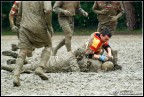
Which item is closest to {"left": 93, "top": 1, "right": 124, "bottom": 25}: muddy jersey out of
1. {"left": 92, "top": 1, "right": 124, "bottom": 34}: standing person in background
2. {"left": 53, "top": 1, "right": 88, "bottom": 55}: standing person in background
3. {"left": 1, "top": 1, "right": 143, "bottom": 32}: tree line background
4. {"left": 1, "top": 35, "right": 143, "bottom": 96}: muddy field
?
{"left": 92, "top": 1, "right": 124, "bottom": 34}: standing person in background

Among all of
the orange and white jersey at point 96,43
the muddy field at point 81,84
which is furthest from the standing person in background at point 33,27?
the orange and white jersey at point 96,43

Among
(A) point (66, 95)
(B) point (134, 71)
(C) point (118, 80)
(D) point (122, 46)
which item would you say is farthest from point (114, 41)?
(A) point (66, 95)

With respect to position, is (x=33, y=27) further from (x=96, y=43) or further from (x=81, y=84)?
(x=96, y=43)

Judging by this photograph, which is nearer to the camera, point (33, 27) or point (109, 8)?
point (33, 27)

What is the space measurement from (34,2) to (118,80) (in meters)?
2.02

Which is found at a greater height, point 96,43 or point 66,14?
point 66,14

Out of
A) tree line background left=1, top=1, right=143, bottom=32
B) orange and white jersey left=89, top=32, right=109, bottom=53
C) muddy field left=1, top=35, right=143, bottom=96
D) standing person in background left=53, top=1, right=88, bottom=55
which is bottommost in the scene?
tree line background left=1, top=1, right=143, bottom=32

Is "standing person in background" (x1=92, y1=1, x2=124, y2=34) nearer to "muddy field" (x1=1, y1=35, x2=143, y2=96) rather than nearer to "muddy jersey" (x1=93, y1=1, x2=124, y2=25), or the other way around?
"muddy jersey" (x1=93, y1=1, x2=124, y2=25)

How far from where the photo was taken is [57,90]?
8391 millimetres

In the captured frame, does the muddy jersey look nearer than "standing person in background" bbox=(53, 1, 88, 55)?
Yes

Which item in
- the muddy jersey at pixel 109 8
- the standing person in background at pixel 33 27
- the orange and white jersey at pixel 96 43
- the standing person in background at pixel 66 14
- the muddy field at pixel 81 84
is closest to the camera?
the muddy field at pixel 81 84

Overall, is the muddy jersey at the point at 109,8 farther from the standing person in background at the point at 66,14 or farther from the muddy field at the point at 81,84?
the muddy field at the point at 81,84

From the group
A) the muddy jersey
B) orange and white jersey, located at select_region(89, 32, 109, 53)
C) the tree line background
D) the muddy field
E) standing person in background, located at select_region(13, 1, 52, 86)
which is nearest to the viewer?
the muddy field

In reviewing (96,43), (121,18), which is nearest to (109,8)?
(96,43)
